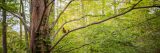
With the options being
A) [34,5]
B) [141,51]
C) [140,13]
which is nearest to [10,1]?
[34,5]

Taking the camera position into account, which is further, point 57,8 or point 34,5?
point 57,8

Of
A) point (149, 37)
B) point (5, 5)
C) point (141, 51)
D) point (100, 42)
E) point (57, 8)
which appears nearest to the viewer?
point (5, 5)

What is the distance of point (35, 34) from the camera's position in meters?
2.04

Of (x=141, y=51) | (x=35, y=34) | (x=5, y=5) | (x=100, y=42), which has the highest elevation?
(x=5, y=5)

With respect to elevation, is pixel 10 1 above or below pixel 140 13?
above

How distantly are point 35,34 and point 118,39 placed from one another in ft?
3.49

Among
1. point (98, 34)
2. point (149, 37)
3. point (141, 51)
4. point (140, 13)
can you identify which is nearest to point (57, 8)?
point (98, 34)

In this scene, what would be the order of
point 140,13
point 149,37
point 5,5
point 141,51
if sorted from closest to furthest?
1. point 5,5
2. point 140,13
3. point 149,37
4. point 141,51

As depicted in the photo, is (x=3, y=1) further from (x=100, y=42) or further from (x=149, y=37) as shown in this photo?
(x=149, y=37)

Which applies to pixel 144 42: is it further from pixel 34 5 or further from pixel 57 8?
pixel 34 5

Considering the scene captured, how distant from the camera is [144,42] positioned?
616cm

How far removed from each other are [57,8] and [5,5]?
1.67 metres

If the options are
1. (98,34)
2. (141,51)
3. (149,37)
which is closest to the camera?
(98,34)

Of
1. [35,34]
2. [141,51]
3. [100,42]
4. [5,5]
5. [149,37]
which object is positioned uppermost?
[5,5]
